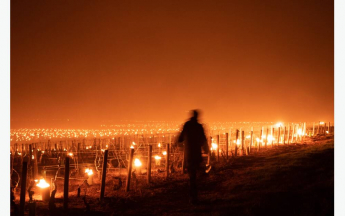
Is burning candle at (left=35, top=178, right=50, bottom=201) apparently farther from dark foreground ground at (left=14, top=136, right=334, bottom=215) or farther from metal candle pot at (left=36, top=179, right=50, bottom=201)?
dark foreground ground at (left=14, top=136, right=334, bottom=215)

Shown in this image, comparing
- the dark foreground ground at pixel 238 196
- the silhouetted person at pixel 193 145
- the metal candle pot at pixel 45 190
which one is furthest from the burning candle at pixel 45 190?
the silhouetted person at pixel 193 145

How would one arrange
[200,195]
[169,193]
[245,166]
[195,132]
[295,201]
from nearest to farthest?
[295,201] → [195,132] → [200,195] → [169,193] → [245,166]

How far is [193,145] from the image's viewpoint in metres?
5.96

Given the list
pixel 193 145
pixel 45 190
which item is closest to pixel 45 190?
pixel 45 190

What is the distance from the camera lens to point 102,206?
20.8 feet

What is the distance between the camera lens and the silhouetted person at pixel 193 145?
19.3ft

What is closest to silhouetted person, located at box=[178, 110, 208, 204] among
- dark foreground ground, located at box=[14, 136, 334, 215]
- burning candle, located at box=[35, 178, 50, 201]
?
dark foreground ground, located at box=[14, 136, 334, 215]

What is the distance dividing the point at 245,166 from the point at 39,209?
690 centimetres

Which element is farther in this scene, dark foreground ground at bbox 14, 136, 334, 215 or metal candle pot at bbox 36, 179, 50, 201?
metal candle pot at bbox 36, 179, 50, 201

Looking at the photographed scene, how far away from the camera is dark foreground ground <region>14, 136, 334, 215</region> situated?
4.98 m

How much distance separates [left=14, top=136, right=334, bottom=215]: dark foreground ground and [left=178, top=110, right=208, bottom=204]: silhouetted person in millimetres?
478
